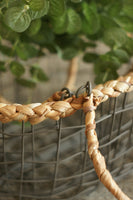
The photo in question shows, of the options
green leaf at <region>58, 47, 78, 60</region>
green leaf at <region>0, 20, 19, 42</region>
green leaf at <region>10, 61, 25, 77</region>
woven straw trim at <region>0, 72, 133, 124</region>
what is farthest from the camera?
green leaf at <region>58, 47, 78, 60</region>

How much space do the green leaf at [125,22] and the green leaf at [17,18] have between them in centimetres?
30

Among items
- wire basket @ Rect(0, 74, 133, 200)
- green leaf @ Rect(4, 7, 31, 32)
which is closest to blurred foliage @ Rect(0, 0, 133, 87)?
green leaf @ Rect(4, 7, 31, 32)

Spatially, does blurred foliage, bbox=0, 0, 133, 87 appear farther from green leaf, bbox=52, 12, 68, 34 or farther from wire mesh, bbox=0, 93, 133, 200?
wire mesh, bbox=0, 93, 133, 200

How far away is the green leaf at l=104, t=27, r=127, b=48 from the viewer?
603mm

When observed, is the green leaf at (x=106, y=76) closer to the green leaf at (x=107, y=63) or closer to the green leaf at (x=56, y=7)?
the green leaf at (x=107, y=63)

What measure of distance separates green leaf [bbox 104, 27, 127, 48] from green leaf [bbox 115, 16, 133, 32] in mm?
32

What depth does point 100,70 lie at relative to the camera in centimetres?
65

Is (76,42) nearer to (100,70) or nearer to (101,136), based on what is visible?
(100,70)

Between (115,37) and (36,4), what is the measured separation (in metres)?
0.26

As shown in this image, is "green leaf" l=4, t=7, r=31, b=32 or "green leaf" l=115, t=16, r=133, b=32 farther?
"green leaf" l=115, t=16, r=133, b=32

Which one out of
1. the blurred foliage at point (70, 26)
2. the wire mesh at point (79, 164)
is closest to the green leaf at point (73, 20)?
the blurred foliage at point (70, 26)

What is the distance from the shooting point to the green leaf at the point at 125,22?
0.62m

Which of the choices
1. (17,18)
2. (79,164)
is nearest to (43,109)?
(17,18)

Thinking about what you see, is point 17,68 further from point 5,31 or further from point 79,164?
point 79,164
